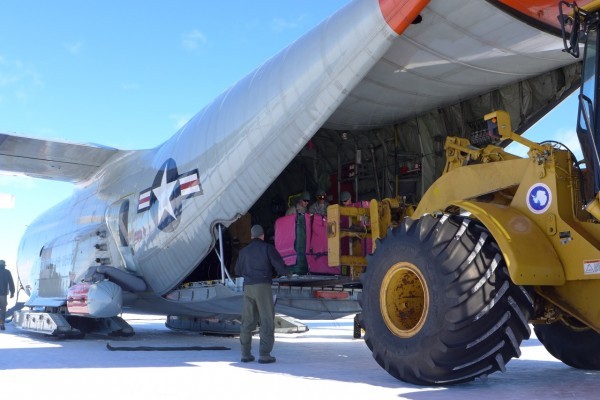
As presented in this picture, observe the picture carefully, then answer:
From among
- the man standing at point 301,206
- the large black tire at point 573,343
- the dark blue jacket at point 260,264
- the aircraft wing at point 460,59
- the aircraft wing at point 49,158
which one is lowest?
the large black tire at point 573,343

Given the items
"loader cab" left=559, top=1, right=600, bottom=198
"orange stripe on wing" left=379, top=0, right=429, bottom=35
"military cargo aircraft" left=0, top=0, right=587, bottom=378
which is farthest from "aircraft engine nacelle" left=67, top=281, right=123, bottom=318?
"loader cab" left=559, top=1, right=600, bottom=198

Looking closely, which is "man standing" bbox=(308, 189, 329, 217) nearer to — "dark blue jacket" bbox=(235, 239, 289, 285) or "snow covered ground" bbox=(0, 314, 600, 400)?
"dark blue jacket" bbox=(235, 239, 289, 285)

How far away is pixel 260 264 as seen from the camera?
684 cm

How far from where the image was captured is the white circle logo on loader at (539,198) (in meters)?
4.51

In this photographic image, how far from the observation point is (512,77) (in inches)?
297

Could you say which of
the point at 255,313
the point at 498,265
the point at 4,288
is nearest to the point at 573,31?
the point at 498,265

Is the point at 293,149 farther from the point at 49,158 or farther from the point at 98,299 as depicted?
the point at 49,158

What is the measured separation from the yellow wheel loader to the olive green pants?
1910 millimetres

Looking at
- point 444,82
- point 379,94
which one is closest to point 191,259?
point 379,94

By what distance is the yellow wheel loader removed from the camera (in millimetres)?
4227

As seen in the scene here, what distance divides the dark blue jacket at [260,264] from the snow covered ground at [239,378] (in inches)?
36.6

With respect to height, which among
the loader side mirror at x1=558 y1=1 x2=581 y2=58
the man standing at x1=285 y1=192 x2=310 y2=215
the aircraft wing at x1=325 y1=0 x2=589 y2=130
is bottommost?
the man standing at x1=285 y1=192 x2=310 y2=215

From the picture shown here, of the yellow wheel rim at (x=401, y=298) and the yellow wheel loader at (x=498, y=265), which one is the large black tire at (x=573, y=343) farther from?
the yellow wheel rim at (x=401, y=298)

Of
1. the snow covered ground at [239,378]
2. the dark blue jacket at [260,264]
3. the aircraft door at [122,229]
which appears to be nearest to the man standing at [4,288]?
the aircraft door at [122,229]
